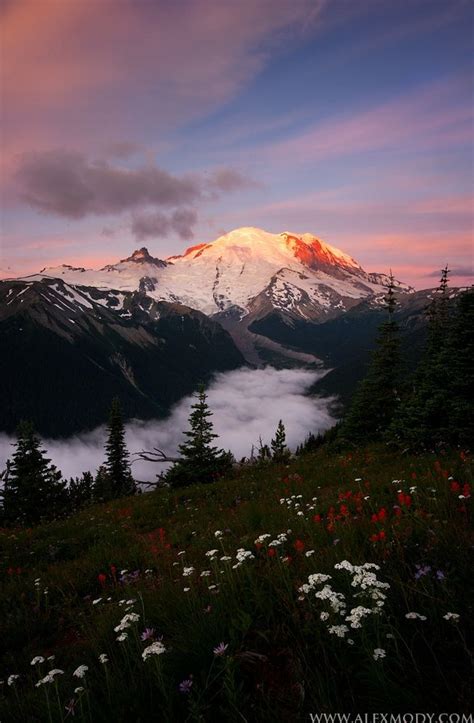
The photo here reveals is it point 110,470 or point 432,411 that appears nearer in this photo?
point 432,411

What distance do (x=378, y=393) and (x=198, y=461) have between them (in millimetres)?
12697

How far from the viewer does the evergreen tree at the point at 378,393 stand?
24656mm

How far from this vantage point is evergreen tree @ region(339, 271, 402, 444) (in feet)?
80.9

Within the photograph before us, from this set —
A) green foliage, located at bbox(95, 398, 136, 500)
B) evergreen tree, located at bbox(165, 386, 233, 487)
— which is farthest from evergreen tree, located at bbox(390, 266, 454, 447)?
green foliage, located at bbox(95, 398, 136, 500)

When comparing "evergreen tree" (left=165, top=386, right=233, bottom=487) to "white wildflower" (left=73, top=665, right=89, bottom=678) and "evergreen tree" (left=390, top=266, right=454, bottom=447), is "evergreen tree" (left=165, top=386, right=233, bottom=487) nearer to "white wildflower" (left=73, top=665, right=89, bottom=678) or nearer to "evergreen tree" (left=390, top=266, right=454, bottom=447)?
"evergreen tree" (left=390, top=266, right=454, bottom=447)

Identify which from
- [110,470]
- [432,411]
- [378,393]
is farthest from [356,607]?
[110,470]

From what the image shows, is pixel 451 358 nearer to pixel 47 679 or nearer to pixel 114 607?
pixel 114 607

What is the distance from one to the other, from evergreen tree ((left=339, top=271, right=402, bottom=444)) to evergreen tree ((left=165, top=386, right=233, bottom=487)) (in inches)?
311

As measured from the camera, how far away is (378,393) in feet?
85.3

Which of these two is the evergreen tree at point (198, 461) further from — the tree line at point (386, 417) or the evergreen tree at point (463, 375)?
the evergreen tree at point (463, 375)

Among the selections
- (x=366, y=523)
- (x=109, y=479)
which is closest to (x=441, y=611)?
(x=366, y=523)

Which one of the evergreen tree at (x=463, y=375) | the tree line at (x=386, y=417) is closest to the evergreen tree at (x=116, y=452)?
the tree line at (x=386, y=417)

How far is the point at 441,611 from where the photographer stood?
2.61 metres

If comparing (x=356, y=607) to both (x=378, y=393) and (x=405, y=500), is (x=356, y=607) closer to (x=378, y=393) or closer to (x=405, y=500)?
(x=405, y=500)
